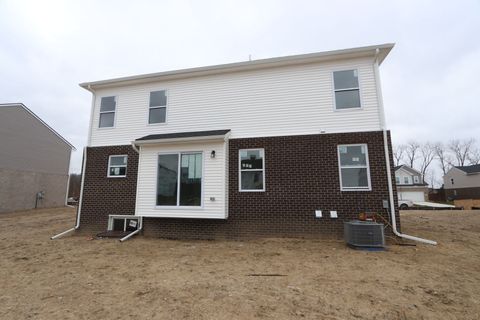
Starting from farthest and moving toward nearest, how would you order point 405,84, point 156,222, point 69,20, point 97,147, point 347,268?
1. point 405,84
2. point 69,20
3. point 97,147
4. point 156,222
5. point 347,268

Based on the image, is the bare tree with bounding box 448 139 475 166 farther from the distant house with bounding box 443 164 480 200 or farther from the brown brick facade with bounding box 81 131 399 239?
the brown brick facade with bounding box 81 131 399 239

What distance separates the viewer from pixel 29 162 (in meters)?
19.0

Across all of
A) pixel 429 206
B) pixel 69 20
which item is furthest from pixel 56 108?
pixel 429 206

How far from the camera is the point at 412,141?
50.9m

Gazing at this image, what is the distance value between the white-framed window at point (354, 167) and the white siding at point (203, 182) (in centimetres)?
386

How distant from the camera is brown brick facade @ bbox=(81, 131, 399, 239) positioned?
7531 millimetres

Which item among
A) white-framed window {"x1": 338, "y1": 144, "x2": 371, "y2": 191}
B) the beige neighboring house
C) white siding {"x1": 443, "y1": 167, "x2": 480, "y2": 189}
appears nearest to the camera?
white-framed window {"x1": 338, "y1": 144, "x2": 371, "y2": 191}

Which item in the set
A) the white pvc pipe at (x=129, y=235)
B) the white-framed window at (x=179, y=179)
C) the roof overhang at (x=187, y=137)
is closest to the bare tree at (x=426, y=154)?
the roof overhang at (x=187, y=137)

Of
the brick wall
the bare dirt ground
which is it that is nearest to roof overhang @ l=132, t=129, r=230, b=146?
the brick wall

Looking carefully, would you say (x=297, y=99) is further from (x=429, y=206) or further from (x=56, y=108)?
(x=56, y=108)

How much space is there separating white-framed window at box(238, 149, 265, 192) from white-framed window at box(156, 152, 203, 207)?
1.43 meters

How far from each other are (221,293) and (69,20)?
13.1 meters

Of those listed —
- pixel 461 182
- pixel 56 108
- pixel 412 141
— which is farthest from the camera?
pixel 412 141

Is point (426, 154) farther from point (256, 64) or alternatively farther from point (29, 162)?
point (29, 162)
